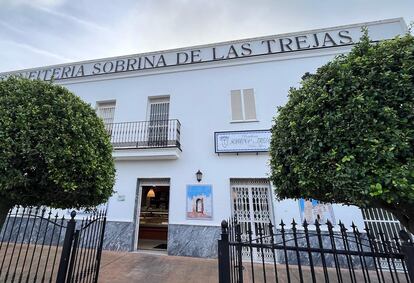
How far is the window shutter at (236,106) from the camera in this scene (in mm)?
7617

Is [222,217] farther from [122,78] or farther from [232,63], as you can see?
[122,78]

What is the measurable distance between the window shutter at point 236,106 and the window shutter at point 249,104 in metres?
0.20

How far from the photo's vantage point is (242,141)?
7141 mm

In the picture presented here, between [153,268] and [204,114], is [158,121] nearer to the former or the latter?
[204,114]

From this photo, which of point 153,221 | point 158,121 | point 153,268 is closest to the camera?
point 153,268

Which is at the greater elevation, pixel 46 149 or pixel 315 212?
pixel 46 149

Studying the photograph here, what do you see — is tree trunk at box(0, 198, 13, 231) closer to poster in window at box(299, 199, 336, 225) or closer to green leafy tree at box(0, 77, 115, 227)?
green leafy tree at box(0, 77, 115, 227)

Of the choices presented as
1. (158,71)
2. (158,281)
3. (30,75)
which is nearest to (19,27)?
(30,75)

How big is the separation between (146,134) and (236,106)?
3.81 meters

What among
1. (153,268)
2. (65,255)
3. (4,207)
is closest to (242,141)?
(153,268)

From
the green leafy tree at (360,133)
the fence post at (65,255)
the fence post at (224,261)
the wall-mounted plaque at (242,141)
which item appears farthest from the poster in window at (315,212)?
the fence post at (65,255)

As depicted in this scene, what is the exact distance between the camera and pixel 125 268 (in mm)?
5254

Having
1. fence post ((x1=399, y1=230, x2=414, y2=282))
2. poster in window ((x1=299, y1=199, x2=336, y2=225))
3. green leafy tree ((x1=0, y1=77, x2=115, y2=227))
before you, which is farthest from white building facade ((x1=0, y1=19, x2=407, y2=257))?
fence post ((x1=399, y1=230, x2=414, y2=282))

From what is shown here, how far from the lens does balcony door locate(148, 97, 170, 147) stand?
7.68 meters
